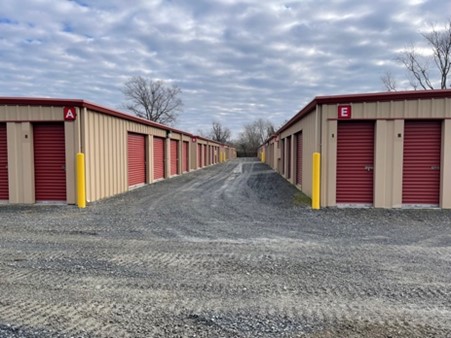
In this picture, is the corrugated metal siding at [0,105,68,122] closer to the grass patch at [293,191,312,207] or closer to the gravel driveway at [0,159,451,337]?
the gravel driveway at [0,159,451,337]

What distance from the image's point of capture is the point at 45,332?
10.8ft

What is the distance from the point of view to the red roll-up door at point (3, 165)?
11039 mm

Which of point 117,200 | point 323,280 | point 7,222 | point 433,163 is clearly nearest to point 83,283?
point 323,280

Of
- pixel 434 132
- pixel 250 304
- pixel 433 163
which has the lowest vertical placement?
pixel 250 304

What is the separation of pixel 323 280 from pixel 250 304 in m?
1.26

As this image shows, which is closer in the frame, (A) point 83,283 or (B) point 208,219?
(A) point 83,283

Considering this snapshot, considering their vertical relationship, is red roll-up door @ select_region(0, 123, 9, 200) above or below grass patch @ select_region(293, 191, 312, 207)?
above

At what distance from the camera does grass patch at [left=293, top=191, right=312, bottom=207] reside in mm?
11011

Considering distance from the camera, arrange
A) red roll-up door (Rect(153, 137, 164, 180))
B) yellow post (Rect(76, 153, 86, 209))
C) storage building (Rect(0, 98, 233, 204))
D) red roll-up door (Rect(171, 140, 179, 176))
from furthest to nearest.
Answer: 1. red roll-up door (Rect(171, 140, 179, 176))
2. red roll-up door (Rect(153, 137, 164, 180))
3. storage building (Rect(0, 98, 233, 204))
4. yellow post (Rect(76, 153, 86, 209))

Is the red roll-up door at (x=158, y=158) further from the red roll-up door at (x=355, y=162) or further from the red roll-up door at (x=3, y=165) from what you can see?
the red roll-up door at (x=355, y=162)

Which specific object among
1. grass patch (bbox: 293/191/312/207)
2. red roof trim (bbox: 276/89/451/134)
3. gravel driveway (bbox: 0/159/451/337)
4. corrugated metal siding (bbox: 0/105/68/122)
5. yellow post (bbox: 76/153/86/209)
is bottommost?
gravel driveway (bbox: 0/159/451/337)

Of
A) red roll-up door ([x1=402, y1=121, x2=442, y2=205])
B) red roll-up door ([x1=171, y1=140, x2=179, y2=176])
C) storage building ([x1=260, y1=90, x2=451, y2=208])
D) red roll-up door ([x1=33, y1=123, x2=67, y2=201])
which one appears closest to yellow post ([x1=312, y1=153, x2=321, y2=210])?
storage building ([x1=260, y1=90, x2=451, y2=208])

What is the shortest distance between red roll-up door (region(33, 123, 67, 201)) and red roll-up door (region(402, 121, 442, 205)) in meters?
10.3

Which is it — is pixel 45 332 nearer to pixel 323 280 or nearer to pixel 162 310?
pixel 162 310
